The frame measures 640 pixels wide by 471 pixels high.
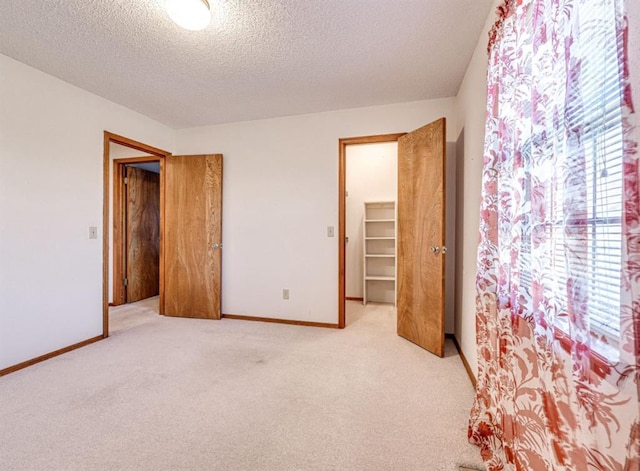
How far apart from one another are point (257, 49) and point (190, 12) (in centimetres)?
60

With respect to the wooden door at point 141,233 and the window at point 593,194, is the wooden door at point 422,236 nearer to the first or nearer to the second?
the window at point 593,194

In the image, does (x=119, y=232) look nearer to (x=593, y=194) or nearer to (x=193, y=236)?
(x=193, y=236)

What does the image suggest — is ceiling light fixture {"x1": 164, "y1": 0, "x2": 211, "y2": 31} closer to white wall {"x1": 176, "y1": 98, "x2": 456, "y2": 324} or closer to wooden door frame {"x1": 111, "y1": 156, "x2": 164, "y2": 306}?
white wall {"x1": 176, "y1": 98, "x2": 456, "y2": 324}

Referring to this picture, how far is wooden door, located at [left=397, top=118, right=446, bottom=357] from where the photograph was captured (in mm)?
2555

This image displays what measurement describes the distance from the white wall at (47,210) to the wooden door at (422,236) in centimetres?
307

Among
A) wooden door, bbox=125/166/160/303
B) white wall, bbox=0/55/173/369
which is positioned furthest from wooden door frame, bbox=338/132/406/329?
wooden door, bbox=125/166/160/303

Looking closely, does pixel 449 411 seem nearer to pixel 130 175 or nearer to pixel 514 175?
pixel 514 175

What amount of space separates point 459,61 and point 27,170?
3.58 metres

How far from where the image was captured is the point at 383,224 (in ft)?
15.3

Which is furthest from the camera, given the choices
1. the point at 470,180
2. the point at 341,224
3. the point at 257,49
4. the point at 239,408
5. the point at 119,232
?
the point at 119,232

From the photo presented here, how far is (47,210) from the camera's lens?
8.28ft

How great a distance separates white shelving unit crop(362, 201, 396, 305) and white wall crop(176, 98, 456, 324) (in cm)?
131

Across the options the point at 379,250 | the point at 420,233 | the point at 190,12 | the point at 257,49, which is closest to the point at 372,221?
A: the point at 379,250

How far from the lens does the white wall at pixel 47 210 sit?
89.4 inches
